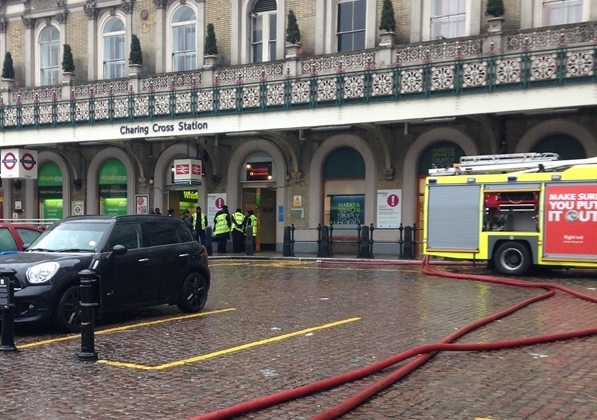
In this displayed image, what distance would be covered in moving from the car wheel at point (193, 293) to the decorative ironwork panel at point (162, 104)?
51.5 feet

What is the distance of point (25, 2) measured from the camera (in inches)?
1284

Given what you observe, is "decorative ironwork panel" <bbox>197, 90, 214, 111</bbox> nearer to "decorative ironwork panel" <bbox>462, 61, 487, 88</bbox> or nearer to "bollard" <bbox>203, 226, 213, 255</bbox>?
"bollard" <bbox>203, 226, 213, 255</bbox>

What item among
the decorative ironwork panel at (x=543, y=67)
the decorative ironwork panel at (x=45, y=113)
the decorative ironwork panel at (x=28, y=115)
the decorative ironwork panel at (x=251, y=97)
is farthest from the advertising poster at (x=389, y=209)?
the decorative ironwork panel at (x=28, y=115)

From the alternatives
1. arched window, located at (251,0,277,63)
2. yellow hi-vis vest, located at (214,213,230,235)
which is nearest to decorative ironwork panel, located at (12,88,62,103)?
arched window, located at (251,0,277,63)

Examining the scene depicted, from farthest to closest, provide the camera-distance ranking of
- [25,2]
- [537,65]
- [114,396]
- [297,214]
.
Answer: [25,2]
[297,214]
[537,65]
[114,396]

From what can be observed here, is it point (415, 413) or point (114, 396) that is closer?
point (415, 413)

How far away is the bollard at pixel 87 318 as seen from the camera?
25.5 feet

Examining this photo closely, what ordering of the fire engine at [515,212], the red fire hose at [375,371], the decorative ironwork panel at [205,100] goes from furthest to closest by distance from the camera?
the decorative ironwork panel at [205,100] → the fire engine at [515,212] → the red fire hose at [375,371]

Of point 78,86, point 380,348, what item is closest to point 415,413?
point 380,348

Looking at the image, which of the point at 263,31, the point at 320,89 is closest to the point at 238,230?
the point at 320,89

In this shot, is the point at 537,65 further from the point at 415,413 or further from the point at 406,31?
the point at 415,413

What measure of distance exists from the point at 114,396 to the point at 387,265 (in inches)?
599

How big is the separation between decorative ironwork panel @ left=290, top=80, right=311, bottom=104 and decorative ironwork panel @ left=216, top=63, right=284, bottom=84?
7.09 ft

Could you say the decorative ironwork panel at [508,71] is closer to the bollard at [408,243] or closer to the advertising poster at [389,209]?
the bollard at [408,243]
